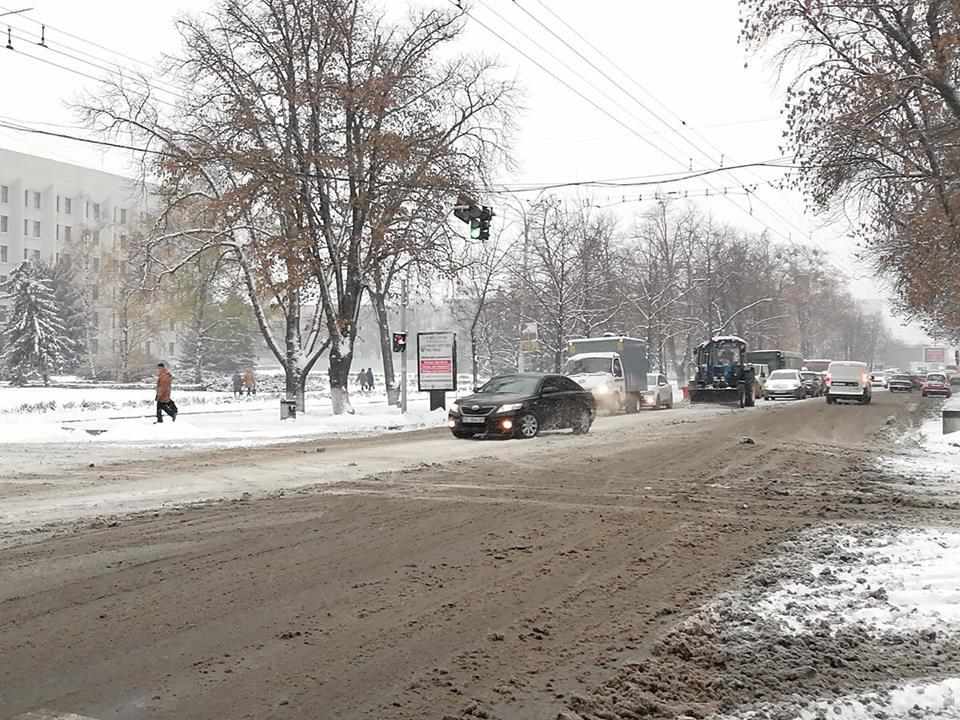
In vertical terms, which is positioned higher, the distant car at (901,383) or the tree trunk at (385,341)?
the tree trunk at (385,341)

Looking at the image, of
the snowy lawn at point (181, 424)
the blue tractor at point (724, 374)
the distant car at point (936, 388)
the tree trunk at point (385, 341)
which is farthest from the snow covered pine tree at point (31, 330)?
the distant car at point (936, 388)

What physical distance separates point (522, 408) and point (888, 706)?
622 inches

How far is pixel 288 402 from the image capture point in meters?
29.0

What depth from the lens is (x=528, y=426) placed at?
20.2 m

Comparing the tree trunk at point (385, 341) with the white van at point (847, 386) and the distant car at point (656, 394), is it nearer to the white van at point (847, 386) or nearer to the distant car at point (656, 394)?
the distant car at point (656, 394)

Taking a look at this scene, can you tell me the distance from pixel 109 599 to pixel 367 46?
27.7m

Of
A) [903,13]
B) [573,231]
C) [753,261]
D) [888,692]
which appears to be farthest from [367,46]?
[753,261]

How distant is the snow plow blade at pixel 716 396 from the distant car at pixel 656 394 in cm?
117

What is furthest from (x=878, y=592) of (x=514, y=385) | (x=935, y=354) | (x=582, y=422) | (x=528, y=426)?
(x=935, y=354)

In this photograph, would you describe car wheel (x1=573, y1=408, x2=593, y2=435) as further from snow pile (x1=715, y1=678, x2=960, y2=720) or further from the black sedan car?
snow pile (x1=715, y1=678, x2=960, y2=720)

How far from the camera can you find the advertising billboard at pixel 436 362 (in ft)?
100

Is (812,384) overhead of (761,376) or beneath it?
beneath

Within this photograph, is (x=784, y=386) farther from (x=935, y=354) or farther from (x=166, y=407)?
(x=935, y=354)

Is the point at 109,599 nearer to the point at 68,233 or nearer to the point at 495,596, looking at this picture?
the point at 495,596
